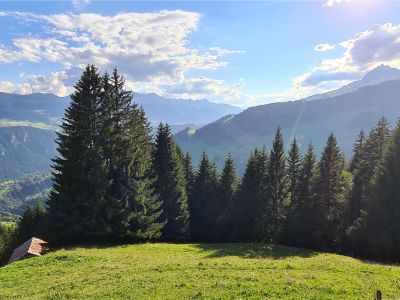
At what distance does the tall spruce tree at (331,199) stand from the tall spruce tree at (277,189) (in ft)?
20.4

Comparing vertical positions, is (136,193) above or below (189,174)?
below

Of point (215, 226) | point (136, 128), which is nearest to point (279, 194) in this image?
point (215, 226)

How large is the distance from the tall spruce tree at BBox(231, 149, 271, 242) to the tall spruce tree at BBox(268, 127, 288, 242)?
1552mm

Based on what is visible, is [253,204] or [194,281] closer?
[194,281]

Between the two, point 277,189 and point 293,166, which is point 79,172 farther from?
point 293,166

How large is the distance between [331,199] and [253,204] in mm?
13789

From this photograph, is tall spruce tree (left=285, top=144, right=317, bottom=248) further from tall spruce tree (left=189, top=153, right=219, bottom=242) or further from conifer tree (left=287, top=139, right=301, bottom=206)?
tall spruce tree (left=189, top=153, right=219, bottom=242)

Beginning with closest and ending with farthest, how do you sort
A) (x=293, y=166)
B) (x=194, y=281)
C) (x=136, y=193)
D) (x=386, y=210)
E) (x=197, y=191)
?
(x=194, y=281) → (x=386, y=210) → (x=136, y=193) → (x=293, y=166) → (x=197, y=191)

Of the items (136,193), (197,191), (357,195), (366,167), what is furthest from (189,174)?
(366,167)

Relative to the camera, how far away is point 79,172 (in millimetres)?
41312

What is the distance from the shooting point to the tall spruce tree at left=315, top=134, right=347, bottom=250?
57844mm

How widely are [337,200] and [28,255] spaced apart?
44.0 meters

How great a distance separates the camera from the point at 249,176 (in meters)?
67.2

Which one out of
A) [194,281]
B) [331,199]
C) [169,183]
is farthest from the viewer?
[169,183]
